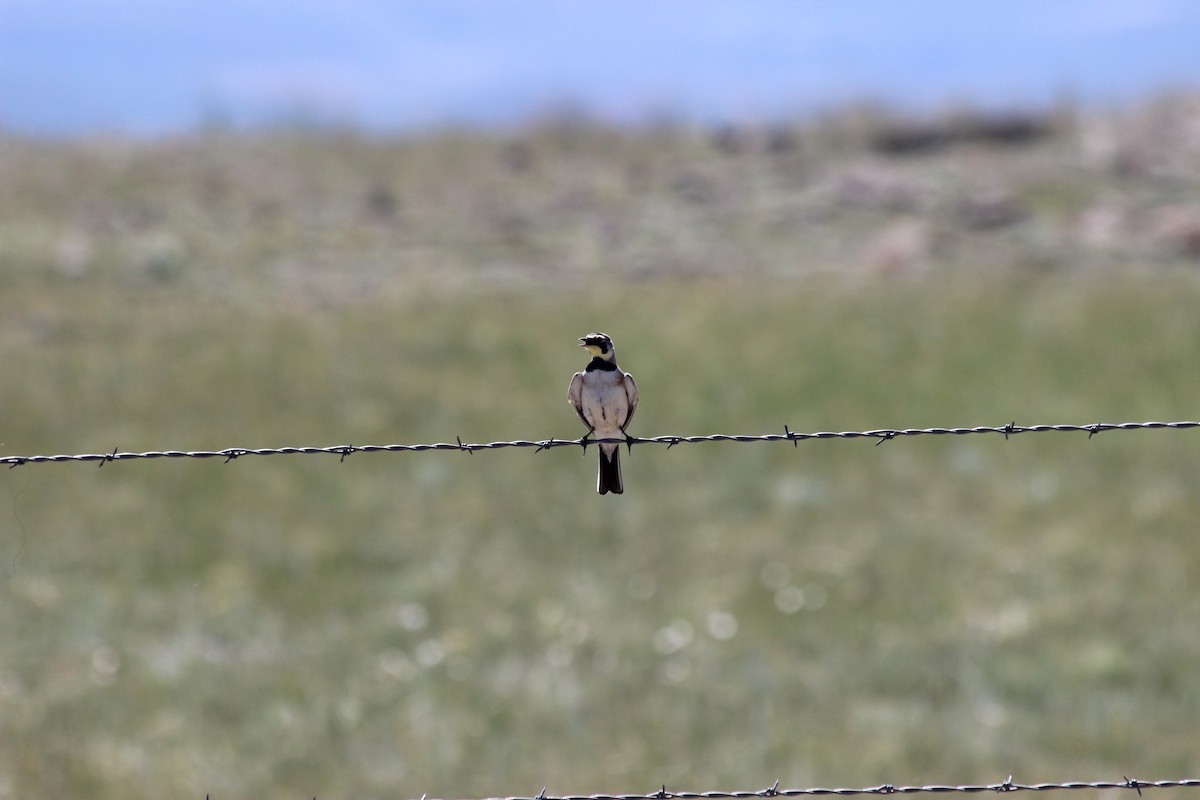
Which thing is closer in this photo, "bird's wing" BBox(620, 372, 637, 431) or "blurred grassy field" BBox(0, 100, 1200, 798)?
"bird's wing" BBox(620, 372, 637, 431)

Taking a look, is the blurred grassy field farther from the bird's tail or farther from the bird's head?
the bird's head

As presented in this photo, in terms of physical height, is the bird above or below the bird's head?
below

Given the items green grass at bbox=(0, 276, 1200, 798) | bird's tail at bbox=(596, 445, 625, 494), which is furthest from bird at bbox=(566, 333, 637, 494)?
green grass at bbox=(0, 276, 1200, 798)

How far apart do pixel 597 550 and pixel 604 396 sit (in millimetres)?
10446

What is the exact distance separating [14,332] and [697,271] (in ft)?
36.0

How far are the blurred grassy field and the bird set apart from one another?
5.32 m

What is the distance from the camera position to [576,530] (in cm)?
1700

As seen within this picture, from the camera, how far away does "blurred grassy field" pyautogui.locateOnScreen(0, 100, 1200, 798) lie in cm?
1208

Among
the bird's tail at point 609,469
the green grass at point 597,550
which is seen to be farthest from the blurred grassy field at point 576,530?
the bird's tail at point 609,469


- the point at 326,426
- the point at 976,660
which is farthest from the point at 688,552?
the point at 326,426

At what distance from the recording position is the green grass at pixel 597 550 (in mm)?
12023

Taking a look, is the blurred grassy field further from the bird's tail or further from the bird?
the bird

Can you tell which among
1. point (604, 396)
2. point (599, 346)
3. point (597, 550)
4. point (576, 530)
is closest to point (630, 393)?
point (604, 396)

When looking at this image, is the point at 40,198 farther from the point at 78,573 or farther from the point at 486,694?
the point at 486,694
